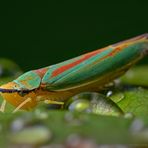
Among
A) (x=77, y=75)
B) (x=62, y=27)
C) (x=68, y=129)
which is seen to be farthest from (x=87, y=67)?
(x=62, y=27)

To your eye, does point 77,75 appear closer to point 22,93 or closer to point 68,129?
point 22,93

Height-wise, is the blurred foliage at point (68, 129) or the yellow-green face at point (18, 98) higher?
the blurred foliage at point (68, 129)

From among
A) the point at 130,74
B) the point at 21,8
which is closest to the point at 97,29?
the point at 21,8

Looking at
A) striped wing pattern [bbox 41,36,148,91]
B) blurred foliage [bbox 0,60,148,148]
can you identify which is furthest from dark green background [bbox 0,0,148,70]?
blurred foliage [bbox 0,60,148,148]

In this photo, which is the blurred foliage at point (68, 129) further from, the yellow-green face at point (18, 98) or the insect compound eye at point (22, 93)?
the insect compound eye at point (22, 93)

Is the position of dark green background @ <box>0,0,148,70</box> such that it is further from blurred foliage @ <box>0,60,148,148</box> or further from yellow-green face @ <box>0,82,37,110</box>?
blurred foliage @ <box>0,60,148,148</box>

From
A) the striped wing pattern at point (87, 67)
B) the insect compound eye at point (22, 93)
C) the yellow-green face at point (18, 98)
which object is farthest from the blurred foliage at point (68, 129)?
the striped wing pattern at point (87, 67)

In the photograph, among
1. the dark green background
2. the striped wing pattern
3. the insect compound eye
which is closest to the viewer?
the insect compound eye
